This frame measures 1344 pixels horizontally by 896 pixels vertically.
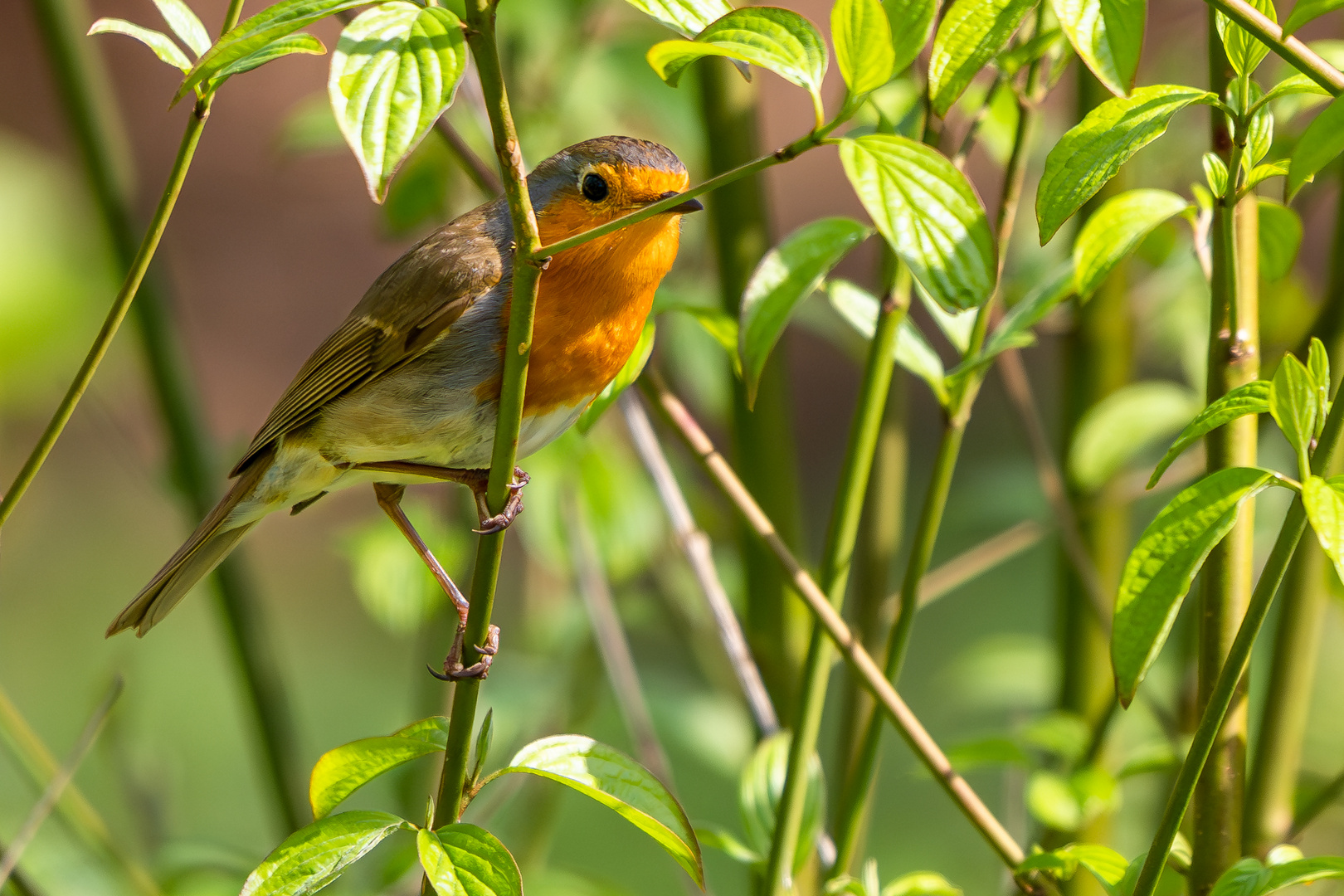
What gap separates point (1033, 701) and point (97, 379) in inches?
85.1

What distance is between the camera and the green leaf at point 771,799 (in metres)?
1.18

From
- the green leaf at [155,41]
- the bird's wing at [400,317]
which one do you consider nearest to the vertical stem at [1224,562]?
the green leaf at [155,41]

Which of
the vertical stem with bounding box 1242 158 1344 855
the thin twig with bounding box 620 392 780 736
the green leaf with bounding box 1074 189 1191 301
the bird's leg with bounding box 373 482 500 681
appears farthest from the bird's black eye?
the vertical stem with bounding box 1242 158 1344 855

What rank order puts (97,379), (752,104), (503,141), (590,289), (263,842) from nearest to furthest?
(503,141), (590,289), (752,104), (97,379), (263,842)

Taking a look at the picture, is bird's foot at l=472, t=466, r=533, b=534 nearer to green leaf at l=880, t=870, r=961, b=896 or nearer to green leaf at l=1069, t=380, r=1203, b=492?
green leaf at l=880, t=870, r=961, b=896

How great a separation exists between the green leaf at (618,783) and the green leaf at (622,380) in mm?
328

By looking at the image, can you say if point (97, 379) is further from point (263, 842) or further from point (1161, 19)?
point (1161, 19)

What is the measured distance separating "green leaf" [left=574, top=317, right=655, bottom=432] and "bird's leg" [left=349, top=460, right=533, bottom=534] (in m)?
0.08

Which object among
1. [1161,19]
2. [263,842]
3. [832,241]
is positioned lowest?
[263,842]

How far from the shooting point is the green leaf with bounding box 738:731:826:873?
3.87ft

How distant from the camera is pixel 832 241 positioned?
3.40 feet

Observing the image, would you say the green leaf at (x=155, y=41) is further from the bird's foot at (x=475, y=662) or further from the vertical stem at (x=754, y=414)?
the vertical stem at (x=754, y=414)

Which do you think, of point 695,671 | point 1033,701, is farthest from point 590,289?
point 695,671

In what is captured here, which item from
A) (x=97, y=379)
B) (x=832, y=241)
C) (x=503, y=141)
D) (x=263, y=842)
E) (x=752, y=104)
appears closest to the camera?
(x=503, y=141)
